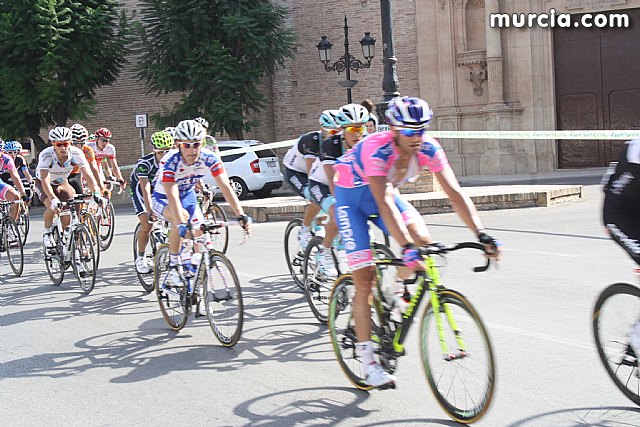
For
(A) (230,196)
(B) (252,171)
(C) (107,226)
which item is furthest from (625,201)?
(B) (252,171)

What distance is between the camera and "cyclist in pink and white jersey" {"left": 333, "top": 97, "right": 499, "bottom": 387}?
5164 mm

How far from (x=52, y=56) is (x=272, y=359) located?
27.0 meters

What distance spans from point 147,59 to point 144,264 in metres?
23.4

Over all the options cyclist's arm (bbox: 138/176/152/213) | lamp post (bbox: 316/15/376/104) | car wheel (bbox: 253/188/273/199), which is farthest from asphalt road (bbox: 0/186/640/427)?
lamp post (bbox: 316/15/376/104)

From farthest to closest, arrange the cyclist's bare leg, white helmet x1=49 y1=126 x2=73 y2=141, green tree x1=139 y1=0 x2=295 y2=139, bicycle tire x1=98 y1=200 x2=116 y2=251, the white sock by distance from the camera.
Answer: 1. green tree x1=139 y1=0 x2=295 y2=139
2. bicycle tire x1=98 y1=200 x2=116 y2=251
3. white helmet x1=49 y1=126 x2=73 y2=141
4. the cyclist's bare leg
5. the white sock

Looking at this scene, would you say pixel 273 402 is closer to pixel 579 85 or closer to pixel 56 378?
pixel 56 378

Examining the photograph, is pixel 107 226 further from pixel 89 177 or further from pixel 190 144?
pixel 190 144

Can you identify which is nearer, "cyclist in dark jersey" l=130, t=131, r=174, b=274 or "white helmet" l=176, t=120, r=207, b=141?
"white helmet" l=176, t=120, r=207, b=141

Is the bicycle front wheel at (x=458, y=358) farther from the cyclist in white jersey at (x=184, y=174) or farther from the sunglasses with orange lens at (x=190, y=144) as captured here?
the sunglasses with orange lens at (x=190, y=144)

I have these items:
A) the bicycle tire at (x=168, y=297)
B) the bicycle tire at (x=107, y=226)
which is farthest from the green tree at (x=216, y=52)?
the bicycle tire at (x=168, y=297)

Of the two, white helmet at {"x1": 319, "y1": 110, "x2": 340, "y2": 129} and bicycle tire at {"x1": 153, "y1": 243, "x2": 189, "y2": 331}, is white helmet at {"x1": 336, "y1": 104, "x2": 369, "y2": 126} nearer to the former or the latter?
white helmet at {"x1": 319, "y1": 110, "x2": 340, "y2": 129}

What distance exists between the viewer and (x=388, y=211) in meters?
5.24

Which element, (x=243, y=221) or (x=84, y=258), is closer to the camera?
(x=243, y=221)

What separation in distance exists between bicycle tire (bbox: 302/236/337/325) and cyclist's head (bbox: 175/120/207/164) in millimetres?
1398
